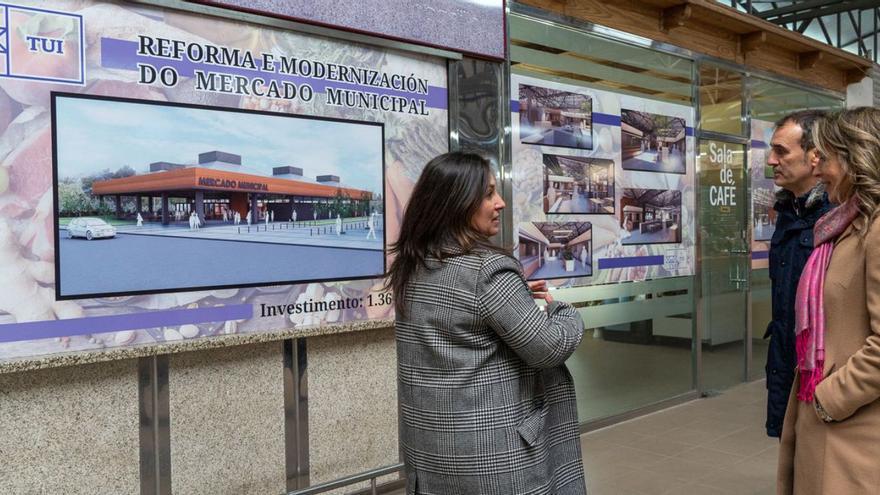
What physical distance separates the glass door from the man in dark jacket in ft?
10.4

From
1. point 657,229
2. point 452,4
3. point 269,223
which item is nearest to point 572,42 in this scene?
point 452,4

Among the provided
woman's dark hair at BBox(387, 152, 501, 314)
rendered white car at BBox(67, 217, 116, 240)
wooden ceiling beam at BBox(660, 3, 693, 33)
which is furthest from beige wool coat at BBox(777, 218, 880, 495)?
wooden ceiling beam at BBox(660, 3, 693, 33)

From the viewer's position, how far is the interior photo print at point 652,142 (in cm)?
509

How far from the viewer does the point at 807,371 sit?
71.3 inches

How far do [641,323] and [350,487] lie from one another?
2610mm

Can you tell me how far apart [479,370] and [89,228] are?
5.87 ft

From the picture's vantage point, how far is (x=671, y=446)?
175 inches

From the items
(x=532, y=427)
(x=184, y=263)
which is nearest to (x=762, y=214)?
(x=184, y=263)

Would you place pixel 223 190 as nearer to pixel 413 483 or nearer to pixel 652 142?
pixel 413 483

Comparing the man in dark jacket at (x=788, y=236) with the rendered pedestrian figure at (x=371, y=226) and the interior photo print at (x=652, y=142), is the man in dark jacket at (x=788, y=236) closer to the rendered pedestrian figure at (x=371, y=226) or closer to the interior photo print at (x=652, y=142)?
the rendered pedestrian figure at (x=371, y=226)

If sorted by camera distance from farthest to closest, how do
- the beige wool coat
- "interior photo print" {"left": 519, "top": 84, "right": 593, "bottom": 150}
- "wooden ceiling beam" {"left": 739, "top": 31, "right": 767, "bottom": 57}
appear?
"wooden ceiling beam" {"left": 739, "top": 31, "right": 767, "bottom": 57} → "interior photo print" {"left": 519, "top": 84, "right": 593, "bottom": 150} → the beige wool coat

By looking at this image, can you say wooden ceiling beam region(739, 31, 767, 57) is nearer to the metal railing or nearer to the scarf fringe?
the metal railing

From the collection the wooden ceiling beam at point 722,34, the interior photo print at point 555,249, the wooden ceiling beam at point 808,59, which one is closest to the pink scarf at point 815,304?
the interior photo print at point 555,249

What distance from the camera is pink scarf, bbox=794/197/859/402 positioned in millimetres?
1767
